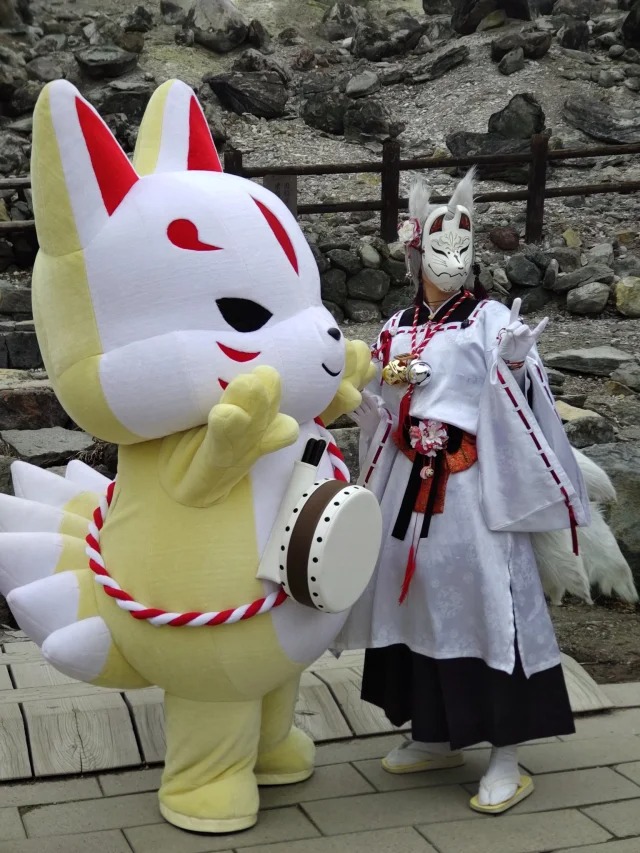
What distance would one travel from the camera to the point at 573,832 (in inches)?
99.7

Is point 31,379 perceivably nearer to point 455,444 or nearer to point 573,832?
point 455,444

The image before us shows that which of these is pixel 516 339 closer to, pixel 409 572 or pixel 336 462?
pixel 336 462

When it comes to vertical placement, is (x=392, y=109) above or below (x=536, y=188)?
above

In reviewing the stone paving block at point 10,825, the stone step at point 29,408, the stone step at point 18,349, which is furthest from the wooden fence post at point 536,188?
the stone paving block at point 10,825

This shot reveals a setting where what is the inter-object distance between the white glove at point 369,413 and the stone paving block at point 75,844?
46.1 inches

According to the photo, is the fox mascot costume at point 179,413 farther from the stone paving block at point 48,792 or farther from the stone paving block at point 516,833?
the stone paving block at point 516,833

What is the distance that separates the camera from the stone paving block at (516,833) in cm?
248

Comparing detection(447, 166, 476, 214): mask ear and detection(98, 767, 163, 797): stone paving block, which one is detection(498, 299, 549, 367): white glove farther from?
detection(98, 767, 163, 797): stone paving block

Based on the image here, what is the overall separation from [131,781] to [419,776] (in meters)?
0.75

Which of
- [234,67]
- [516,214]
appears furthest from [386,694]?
[234,67]

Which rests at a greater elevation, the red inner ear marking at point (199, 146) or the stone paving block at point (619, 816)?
the red inner ear marking at point (199, 146)

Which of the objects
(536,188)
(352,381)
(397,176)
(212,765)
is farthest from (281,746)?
(536,188)

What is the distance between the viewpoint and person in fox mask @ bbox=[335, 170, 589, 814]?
2.69m

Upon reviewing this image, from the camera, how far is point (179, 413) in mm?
2348
